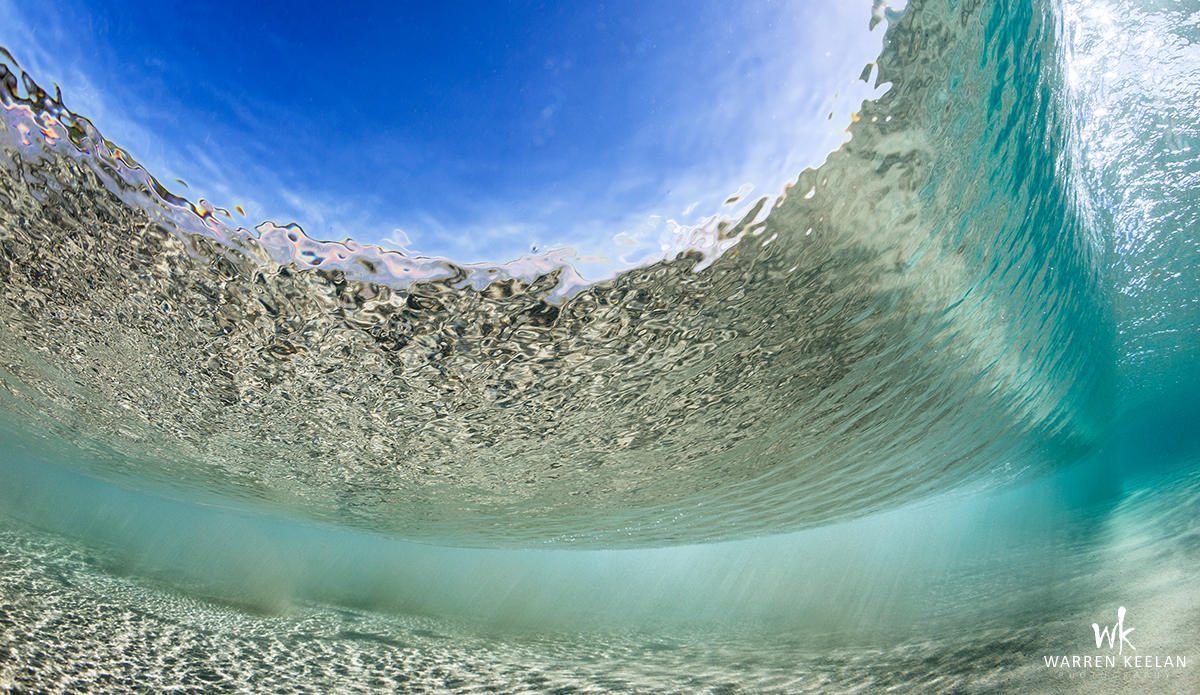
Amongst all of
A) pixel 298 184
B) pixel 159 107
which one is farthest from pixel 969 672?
pixel 159 107

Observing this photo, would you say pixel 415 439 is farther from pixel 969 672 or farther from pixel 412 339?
pixel 969 672

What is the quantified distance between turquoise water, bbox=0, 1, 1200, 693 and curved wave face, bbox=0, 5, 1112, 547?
0.05 m

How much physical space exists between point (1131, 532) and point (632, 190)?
23.0m

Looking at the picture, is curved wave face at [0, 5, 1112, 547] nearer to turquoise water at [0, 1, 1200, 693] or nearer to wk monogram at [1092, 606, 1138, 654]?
turquoise water at [0, 1, 1200, 693]

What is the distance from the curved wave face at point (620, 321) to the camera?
165 inches

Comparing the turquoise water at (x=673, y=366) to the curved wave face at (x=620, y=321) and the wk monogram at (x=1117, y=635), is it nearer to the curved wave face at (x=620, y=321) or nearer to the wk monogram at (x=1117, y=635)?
the curved wave face at (x=620, y=321)

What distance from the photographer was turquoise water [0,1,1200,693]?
4.39m

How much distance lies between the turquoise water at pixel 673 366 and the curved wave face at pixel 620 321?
2.2 inches

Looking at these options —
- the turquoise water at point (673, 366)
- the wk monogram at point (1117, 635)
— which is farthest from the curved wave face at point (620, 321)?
the wk monogram at point (1117, 635)

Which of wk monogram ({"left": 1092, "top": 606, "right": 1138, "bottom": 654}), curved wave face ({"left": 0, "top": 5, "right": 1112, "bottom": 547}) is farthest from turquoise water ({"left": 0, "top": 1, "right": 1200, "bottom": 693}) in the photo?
wk monogram ({"left": 1092, "top": 606, "right": 1138, "bottom": 654})

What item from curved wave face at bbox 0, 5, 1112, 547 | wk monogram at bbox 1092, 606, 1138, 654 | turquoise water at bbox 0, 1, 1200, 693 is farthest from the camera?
wk monogram at bbox 1092, 606, 1138, 654

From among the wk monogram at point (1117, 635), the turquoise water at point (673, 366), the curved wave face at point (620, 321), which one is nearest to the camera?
the curved wave face at point (620, 321)

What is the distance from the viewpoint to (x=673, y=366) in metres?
6.59

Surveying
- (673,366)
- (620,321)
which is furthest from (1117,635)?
(620,321)
